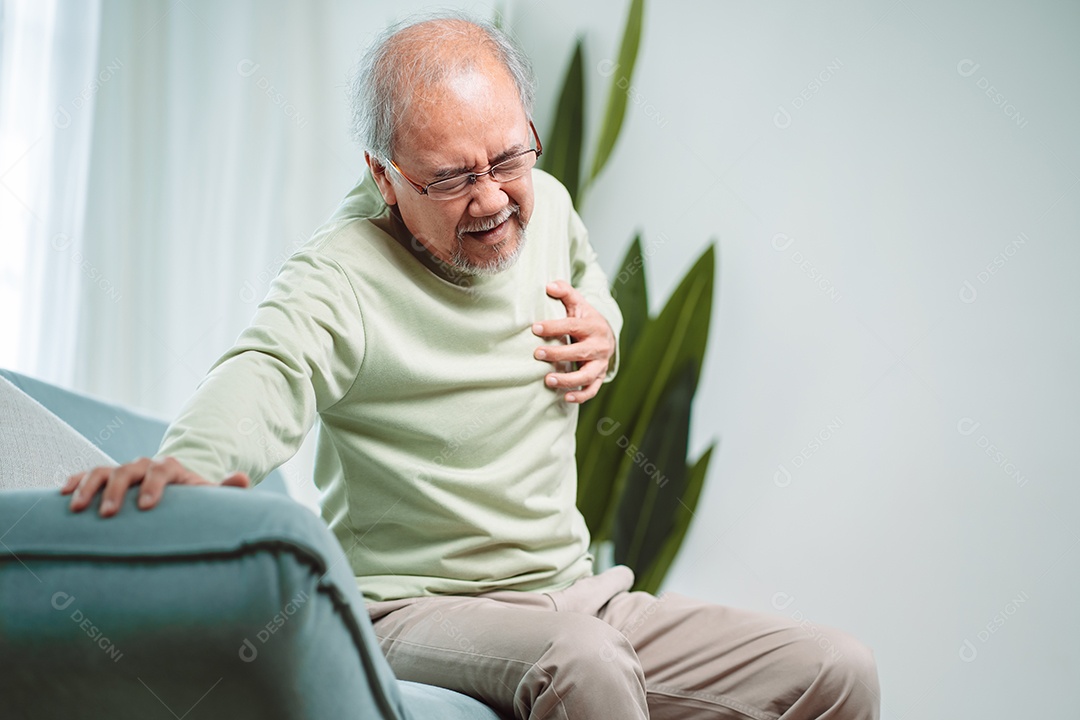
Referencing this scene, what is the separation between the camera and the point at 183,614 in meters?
0.58

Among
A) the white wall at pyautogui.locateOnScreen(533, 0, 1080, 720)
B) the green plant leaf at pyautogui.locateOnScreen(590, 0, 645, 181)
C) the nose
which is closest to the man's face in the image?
the nose

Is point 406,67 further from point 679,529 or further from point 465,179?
point 679,529

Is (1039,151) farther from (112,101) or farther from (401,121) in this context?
(112,101)

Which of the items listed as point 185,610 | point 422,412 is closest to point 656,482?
point 422,412

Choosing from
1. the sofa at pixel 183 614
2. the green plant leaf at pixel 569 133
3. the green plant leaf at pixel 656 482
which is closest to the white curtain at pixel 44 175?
the green plant leaf at pixel 569 133

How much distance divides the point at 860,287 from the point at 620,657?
129 cm

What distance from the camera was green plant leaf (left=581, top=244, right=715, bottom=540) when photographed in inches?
73.7

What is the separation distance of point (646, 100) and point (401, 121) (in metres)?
1.21

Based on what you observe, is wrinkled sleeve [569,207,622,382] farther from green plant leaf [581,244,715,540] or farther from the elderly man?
green plant leaf [581,244,715,540]

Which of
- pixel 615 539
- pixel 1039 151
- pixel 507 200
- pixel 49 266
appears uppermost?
pixel 1039 151

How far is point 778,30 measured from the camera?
6.53 feet

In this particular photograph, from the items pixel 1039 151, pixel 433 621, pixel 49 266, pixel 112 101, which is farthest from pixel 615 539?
pixel 112 101

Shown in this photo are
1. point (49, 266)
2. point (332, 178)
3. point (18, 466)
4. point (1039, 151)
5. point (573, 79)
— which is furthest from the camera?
point (332, 178)

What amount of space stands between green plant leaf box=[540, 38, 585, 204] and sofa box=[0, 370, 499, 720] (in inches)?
61.1
